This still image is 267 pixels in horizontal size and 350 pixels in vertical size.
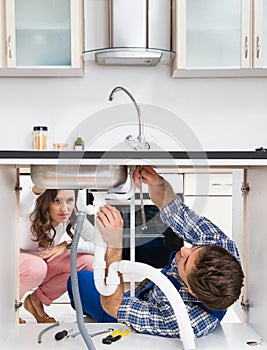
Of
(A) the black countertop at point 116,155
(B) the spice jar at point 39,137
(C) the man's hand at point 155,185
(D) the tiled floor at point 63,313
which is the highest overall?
(A) the black countertop at point 116,155

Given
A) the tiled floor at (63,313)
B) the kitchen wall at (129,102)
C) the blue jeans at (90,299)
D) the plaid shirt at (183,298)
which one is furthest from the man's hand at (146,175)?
the kitchen wall at (129,102)

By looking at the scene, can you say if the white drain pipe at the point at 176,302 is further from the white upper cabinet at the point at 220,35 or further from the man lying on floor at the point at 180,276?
the white upper cabinet at the point at 220,35

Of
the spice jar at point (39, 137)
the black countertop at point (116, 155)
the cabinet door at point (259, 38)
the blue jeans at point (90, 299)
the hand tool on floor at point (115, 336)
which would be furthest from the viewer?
the spice jar at point (39, 137)

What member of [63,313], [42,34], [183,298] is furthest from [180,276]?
[42,34]

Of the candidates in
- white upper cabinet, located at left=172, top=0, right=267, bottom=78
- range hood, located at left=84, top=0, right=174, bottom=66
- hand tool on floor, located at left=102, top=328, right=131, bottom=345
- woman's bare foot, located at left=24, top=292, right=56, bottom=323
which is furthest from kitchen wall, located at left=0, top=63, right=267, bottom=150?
hand tool on floor, located at left=102, top=328, right=131, bottom=345

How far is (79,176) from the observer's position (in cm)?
165

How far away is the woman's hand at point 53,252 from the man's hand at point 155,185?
37 centimetres

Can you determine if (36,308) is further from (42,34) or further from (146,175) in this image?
(42,34)

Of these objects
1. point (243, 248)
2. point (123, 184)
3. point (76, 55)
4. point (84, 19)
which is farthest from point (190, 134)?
point (84, 19)

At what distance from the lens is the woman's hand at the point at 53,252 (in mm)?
1981

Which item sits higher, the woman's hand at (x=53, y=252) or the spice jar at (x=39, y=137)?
the spice jar at (x=39, y=137)

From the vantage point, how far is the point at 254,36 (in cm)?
261

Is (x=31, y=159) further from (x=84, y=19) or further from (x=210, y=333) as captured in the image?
(x=84, y=19)

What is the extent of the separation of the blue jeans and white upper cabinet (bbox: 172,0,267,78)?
3.54 feet
